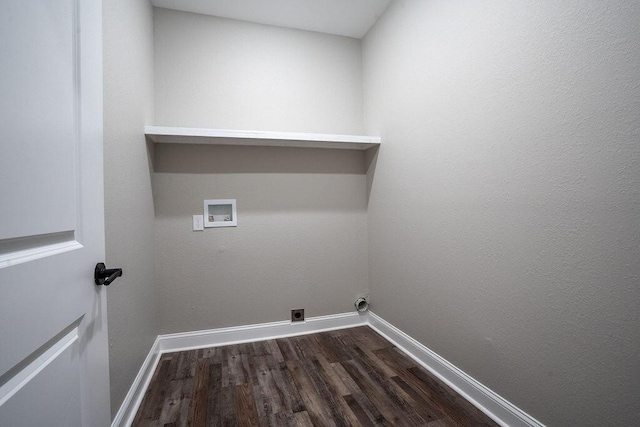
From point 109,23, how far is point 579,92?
202cm

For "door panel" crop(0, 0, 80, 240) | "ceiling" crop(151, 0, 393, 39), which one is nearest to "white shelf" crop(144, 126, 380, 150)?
"ceiling" crop(151, 0, 393, 39)

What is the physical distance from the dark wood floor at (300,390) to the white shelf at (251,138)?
161 centimetres

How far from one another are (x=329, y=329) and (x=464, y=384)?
1.16 m

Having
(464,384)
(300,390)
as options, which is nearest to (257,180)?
(300,390)

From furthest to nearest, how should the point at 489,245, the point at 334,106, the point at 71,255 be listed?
the point at 334,106
the point at 489,245
the point at 71,255

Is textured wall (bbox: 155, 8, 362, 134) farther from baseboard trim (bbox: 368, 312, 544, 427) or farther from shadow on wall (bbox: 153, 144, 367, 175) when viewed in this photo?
baseboard trim (bbox: 368, 312, 544, 427)

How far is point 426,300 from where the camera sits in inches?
72.8

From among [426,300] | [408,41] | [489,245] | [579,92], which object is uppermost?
[408,41]

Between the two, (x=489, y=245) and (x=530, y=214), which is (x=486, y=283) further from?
(x=530, y=214)

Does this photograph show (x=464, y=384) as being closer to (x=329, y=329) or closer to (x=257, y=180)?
(x=329, y=329)

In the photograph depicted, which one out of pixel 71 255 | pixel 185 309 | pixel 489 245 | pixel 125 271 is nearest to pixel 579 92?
pixel 489 245

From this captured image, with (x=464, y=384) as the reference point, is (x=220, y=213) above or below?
above

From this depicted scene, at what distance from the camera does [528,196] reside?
1217 mm

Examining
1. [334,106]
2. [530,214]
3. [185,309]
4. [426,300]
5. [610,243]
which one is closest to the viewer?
[610,243]
